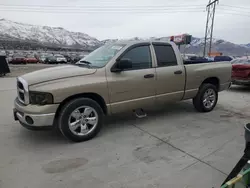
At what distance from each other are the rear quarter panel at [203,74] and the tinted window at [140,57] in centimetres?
112

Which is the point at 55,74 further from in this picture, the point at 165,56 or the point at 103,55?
the point at 165,56

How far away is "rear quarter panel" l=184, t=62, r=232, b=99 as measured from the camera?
540cm

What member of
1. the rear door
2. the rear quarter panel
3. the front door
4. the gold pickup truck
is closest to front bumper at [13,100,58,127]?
the gold pickup truck

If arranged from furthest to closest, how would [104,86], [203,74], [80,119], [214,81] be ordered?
[214,81] < [203,74] < [104,86] < [80,119]

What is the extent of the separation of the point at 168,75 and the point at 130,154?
2.13 metres

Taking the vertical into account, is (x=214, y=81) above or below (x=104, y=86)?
below

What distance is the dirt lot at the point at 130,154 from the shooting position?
2879 millimetres

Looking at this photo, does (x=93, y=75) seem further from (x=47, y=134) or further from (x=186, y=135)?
(x=186, y=135)

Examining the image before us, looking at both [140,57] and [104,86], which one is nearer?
[104,86]

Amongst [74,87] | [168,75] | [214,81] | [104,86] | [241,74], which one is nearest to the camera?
[74,87]

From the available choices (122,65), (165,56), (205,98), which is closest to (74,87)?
(122,65)

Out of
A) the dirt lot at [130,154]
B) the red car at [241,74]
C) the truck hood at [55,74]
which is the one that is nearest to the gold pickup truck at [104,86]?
the truck hood at [55,74]

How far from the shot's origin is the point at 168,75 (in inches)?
195

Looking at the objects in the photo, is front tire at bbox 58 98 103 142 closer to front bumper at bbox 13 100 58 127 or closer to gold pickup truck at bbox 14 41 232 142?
gold pickup truck at bbox 14 41 232 142
